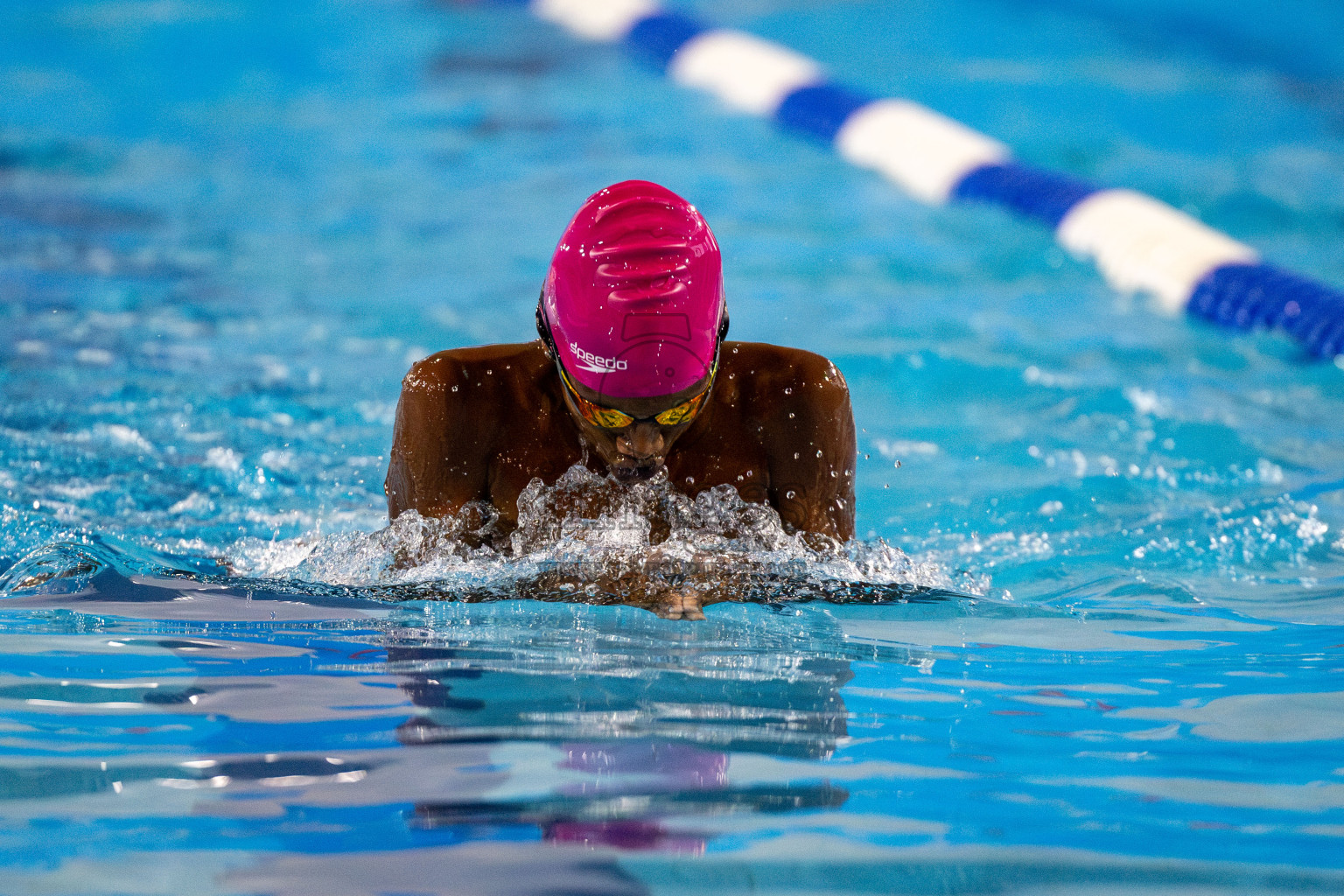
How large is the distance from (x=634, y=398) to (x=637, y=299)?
161mm

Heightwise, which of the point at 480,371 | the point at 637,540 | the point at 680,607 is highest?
the point at 480,371

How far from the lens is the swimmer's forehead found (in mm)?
2262

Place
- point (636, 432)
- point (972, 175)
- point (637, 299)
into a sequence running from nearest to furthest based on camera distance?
1. point (637, 299)
2. point (636, 432)
3. point (972, 175)

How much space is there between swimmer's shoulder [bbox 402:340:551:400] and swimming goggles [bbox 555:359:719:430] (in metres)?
0.27

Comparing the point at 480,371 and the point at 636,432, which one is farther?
the point at 480,371

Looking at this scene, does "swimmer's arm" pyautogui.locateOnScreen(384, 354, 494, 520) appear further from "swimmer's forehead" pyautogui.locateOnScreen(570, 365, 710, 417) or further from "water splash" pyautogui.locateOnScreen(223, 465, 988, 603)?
"swimmer's forehead" pyautogui.locateOnScreen(570, 365, 710, 417)

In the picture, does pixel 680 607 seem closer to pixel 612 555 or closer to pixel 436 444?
pixel 612 555

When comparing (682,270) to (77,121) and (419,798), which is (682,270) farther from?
(77,121)

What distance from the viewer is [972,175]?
274 inches

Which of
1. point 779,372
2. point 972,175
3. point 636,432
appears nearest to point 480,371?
point 636,432

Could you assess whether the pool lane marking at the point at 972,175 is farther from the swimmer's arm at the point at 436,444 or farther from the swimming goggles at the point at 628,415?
the swimmer's arm at the point at 436,444

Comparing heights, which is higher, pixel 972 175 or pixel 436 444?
pixel 972 175

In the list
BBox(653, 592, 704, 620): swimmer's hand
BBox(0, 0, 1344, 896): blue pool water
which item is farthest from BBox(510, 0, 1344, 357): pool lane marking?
BBox(653, 592, 704, 620): swimmer's hand

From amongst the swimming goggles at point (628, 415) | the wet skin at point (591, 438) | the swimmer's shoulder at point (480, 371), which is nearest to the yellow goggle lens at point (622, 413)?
the swimming goggles at point (628, 415)
